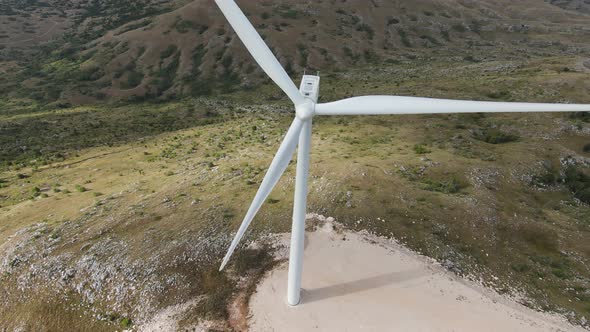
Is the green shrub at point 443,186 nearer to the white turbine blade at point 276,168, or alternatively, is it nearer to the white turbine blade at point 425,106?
the white turbine blade at point 425,106

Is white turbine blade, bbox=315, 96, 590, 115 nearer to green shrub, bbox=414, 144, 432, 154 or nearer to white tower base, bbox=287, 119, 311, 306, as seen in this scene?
white tower base, bbox=287, 119, 311, 306

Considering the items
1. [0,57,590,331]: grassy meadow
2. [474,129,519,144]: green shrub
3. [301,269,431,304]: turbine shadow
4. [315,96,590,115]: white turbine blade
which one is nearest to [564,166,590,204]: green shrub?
[0,57,590,331]: grassy meadow

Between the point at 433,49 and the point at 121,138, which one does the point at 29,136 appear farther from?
the point at 433,49

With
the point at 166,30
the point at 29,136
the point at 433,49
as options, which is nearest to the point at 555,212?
the point at 29,136

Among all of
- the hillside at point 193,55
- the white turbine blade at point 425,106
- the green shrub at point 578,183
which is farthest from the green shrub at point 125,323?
the hillside at point 193,55

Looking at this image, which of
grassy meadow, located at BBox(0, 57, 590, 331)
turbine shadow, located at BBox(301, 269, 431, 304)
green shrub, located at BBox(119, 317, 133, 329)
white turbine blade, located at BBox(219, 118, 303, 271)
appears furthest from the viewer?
grassy meadow, located at BBox(0, 57, 590, 331)
